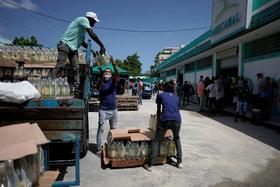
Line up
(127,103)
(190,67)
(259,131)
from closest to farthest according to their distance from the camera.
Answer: (259,131) → (127,103) → (190,67)

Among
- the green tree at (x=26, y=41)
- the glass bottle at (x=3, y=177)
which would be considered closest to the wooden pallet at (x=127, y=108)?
the glass bottle at (x=3, y=177)

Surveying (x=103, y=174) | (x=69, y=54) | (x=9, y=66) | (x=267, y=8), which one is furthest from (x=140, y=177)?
(x=267, y=8)

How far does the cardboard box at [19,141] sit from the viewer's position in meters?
2.56

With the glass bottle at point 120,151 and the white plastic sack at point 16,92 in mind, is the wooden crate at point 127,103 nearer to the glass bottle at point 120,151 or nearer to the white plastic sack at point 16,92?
the glass bottle at point 120,151

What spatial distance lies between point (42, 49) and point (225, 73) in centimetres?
1220

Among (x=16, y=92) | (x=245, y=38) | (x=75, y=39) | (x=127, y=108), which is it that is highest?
(x=245, y=38)

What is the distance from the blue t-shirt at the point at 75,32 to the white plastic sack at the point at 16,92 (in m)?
1.61

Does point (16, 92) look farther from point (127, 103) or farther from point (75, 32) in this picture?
point (127, 103)

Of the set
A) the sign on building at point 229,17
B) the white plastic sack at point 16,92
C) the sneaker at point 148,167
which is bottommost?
A: the sneaker at point 148,167

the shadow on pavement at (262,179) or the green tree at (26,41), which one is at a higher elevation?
the green tree at (26,41)

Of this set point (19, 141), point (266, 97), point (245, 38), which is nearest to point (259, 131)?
point (266, 97)

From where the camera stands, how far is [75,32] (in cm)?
543

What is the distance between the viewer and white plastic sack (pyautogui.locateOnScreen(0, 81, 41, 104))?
12.4ft

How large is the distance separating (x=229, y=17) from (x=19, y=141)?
1440 centimetres
